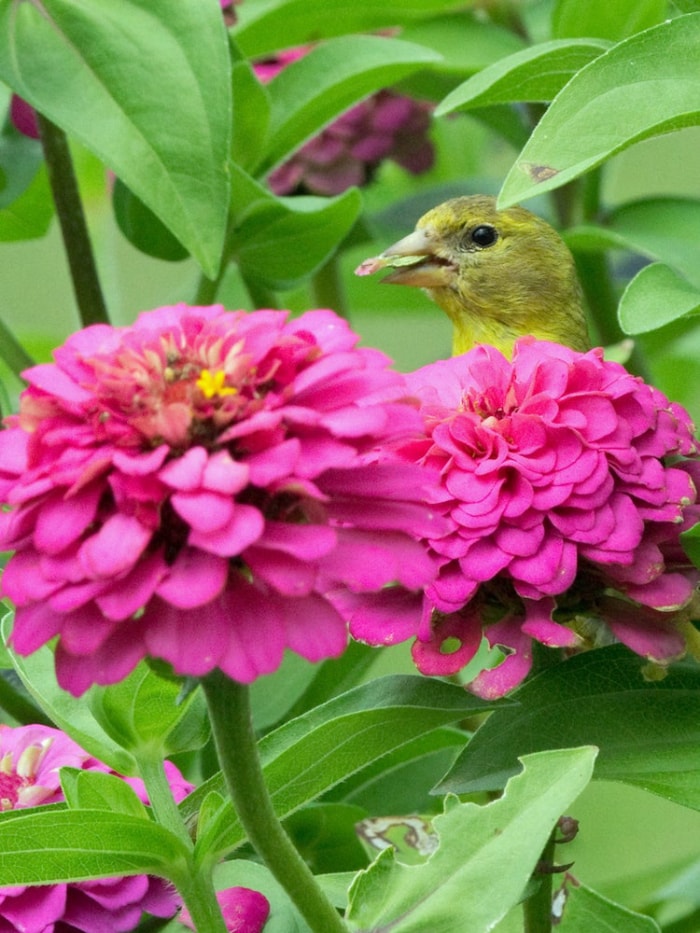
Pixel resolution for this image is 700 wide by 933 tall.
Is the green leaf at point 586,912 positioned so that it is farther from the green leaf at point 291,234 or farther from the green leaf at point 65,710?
the green leaf at point 291,234

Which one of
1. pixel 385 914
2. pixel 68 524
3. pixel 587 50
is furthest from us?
pixel 587 50

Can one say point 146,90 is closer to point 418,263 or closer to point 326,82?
point 326,82

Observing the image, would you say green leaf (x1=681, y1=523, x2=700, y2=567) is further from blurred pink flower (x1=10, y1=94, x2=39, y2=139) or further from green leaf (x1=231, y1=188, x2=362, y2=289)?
blurred pink flower (x1=10, y1=94, x2=39, y2=139)

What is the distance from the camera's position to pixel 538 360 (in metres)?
0.54

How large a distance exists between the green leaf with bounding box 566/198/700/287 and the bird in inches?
1.6

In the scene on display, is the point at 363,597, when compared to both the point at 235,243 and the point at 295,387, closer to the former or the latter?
the point at 295,387

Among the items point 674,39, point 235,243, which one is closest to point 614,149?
point 674,39

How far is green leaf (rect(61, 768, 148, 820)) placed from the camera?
478 mm

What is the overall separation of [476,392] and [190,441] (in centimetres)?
19

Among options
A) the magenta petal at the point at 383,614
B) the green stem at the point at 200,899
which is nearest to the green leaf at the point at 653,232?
the magenta petal at the point at 383,614

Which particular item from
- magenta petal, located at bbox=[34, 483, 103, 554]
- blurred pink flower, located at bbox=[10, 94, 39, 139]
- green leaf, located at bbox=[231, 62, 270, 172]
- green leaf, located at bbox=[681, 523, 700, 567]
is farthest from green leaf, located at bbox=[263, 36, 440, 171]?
magenta petal, located at bbox=[34, 483, 103, 554]

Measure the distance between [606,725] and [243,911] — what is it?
14 centimetres

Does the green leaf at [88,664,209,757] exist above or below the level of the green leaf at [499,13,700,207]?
below

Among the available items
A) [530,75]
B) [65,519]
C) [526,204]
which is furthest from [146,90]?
[526,204]
